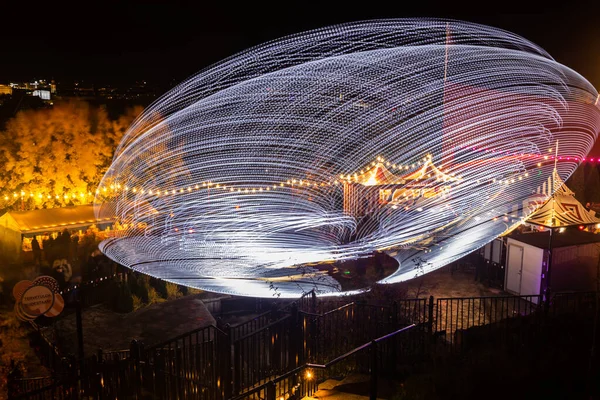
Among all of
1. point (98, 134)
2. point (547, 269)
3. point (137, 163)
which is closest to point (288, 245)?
point (547, 269)

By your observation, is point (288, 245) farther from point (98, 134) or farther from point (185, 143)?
point (98, 134)

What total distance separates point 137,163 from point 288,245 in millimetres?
11789

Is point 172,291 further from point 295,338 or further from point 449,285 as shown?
point 449,285

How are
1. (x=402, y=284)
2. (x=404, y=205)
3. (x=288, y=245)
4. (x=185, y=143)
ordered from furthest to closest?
(x=185, y=143) < (x=404, y=205) < (x=402, y=284) < (x=288, y=245)

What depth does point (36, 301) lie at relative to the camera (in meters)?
7.76

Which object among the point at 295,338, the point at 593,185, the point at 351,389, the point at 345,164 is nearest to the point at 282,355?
the point at 295,338

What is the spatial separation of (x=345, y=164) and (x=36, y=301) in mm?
14952

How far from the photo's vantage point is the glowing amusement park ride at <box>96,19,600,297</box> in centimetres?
1080

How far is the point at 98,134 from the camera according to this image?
70.2ft

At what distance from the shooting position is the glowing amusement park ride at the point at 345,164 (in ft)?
35.4

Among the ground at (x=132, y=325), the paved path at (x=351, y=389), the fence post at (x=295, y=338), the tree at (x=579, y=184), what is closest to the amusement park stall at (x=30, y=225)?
the ground at (x=132, y=325)

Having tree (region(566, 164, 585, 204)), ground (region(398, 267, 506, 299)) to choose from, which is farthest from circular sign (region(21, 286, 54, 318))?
tree (region(566, 164, 585, 204))

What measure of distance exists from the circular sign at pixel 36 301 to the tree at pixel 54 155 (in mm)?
13410

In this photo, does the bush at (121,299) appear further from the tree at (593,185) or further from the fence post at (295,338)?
the tree at (593,185)
